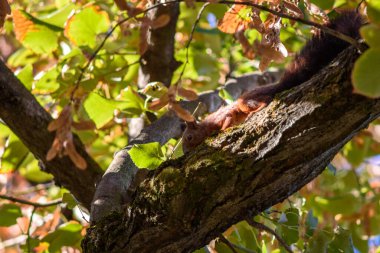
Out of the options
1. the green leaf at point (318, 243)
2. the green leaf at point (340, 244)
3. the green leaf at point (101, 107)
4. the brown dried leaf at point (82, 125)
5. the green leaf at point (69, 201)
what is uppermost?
the brown dried leaf at point (82, 125)

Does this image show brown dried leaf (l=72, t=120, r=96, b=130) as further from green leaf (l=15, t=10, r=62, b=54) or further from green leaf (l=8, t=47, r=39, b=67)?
green leaf (l=8, t=47, r=39, b=67)

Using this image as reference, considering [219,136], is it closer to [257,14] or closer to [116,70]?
[257,14]

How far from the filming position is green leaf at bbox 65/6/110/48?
205cm

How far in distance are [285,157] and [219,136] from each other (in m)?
0.19

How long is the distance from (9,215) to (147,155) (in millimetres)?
682

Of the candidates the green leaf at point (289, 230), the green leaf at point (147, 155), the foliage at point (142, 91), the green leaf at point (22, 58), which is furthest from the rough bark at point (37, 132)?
the green leaf at point (22, 58)

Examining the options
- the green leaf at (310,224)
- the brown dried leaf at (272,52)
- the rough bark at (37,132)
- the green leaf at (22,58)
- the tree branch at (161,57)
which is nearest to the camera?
the brown dried leaf at (272,52)

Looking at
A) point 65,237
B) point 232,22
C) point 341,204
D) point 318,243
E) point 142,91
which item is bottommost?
point 341,204

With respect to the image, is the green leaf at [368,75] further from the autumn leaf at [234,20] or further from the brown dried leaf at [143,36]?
the autumn leaf at [234,20]

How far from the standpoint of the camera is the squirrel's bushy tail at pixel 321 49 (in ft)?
4.67

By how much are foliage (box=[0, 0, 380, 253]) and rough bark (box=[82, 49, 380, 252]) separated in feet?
0.44

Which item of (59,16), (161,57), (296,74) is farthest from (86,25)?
(296,74)

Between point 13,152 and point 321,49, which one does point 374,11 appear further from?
point 13,152

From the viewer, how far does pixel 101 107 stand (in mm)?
1969
